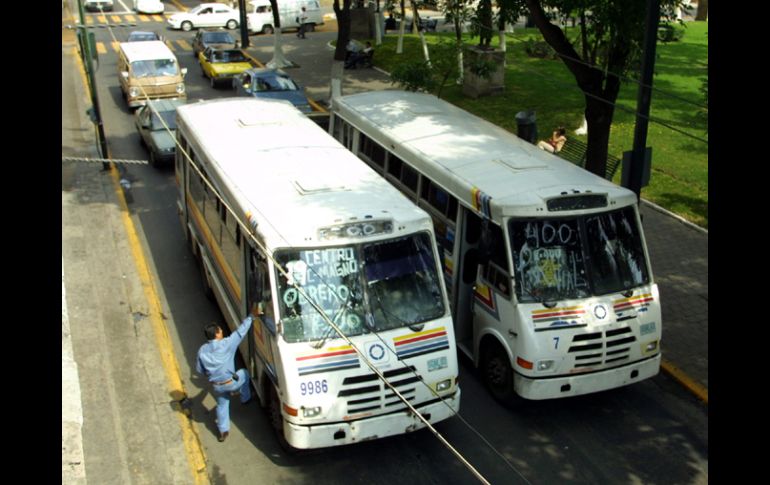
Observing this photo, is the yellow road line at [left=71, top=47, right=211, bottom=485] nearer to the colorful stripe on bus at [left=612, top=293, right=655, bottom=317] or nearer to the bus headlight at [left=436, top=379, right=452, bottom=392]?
the bus headlight at [left=436, top=379, right=452, bottom=392]

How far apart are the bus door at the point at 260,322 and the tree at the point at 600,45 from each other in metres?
6.99

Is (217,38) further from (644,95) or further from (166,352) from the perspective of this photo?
(644,95)

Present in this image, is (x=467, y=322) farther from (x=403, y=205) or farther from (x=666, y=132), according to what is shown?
(x=666, y=132)

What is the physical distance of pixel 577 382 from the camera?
9555 millimetres

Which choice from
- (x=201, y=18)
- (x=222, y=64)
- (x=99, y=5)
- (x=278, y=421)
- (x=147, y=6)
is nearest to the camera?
(x=278, y=421)

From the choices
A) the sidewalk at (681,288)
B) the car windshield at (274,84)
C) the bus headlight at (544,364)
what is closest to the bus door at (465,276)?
the bus headlight at (544,364)

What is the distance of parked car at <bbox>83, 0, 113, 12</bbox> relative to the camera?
48.2 m

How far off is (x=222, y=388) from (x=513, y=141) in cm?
586

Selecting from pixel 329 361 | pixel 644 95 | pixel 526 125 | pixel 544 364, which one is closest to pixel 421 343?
pixel 329 361

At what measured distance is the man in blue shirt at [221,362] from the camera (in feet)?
30.0

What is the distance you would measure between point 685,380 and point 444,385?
12.5 feet

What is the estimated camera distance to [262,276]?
355 inches

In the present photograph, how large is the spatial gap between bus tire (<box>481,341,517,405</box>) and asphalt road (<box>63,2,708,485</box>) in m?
0.20
